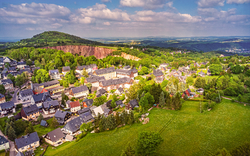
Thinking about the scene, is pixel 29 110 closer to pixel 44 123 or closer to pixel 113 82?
pixel 44 123

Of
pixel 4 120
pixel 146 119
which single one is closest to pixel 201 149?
pixel 146 119

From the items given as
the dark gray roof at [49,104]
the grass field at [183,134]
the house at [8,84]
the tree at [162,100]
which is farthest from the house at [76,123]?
the house at [8,84]

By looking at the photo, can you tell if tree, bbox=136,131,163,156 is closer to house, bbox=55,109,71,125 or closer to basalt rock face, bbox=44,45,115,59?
house, bbox=55,109,71,125

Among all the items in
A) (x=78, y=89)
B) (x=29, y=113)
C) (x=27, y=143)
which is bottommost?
(x=27, y=143)

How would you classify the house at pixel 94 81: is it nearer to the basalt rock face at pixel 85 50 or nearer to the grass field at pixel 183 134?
the grass field at pixel 183 134

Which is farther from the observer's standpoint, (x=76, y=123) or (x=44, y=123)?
(x=44, y=123)

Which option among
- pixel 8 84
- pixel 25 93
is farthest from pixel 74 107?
pixel 8 84

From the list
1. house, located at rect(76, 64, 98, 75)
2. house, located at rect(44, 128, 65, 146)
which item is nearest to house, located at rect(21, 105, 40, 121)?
house, located at rect(44, 128, 65, 146)
